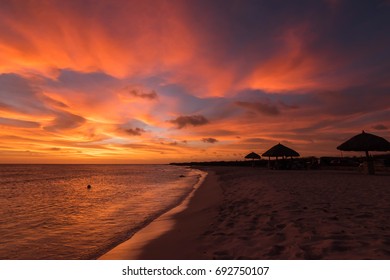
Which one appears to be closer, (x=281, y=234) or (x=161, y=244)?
(x=281, y=234)

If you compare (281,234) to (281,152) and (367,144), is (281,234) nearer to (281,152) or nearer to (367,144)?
(367,144)

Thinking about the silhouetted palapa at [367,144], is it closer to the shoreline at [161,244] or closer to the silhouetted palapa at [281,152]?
the silhouetted palapa at [281,152]

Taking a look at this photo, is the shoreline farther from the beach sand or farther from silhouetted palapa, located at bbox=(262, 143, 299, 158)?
silhouetted palapa, located at bbox=(262, 143, 299, 158)

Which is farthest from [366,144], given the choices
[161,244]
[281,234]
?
Result: [161,244]

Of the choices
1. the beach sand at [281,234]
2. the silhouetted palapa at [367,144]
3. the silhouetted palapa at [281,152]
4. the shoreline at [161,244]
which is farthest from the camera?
the silhouetted palapa at [281,152]

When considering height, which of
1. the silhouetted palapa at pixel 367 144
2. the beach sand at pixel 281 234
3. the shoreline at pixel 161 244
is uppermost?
the silhouetted palapa at pixel 367 144

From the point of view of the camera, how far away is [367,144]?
758 inches

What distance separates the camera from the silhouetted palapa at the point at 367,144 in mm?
19109

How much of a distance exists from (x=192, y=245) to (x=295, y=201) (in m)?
4.44

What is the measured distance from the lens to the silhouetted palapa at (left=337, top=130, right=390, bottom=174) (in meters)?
19.1

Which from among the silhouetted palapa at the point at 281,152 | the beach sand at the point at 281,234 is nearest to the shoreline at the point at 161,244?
the beach sand at the point at 281,234
